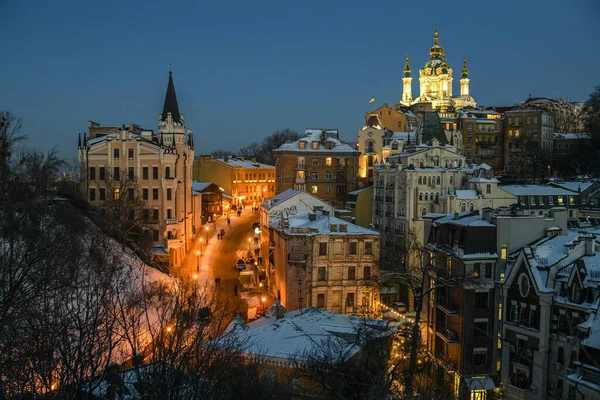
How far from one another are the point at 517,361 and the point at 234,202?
73.8 meters

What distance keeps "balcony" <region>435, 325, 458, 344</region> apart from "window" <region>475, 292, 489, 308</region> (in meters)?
2.17

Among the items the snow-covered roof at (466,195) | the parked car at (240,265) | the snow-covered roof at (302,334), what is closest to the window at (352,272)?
the snow-covered roof at (302,334)

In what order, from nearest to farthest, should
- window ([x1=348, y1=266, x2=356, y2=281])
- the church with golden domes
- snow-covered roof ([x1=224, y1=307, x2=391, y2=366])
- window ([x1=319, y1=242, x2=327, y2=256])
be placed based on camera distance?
snow-covered roof ([x1=224, y1=307, x2=391, y2=366]) < window ([x1=319, y1=242, x2=327, y2=256]) < window ([x1=348, y1=266, x2=356, y2=281]) < the church with golden domes

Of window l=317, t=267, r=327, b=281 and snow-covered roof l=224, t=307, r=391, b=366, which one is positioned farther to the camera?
window l=317, t=267, r=327, b=281

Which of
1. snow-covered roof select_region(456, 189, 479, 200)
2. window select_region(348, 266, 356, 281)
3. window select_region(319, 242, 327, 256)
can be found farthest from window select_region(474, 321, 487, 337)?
snow-covered roof select_region(456, 189, 479, 200)

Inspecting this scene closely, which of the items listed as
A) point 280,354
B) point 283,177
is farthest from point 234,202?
point 280,354

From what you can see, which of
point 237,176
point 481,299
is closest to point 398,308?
point 481,299

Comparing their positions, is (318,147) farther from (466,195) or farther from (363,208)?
(466,195)

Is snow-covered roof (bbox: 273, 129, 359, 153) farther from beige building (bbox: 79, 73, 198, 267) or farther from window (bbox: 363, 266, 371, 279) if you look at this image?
window (bbox: 363, 266, 371, 279)

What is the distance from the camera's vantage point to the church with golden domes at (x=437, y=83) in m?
130

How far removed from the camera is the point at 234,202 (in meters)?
99.8

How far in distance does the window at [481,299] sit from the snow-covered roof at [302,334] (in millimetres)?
7006

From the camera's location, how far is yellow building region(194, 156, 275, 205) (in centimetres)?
10019

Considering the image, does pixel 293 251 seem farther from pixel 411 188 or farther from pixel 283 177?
pixel 283 177
